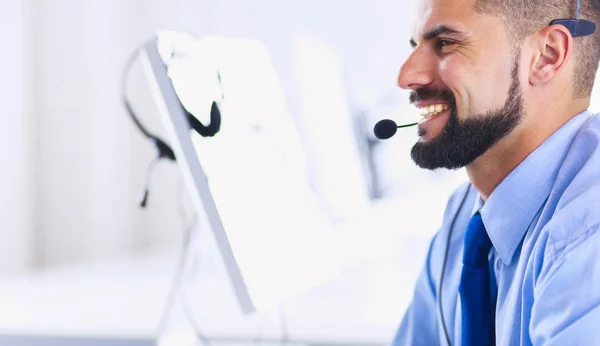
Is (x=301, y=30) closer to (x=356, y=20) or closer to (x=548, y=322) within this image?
(x=356, y=20)

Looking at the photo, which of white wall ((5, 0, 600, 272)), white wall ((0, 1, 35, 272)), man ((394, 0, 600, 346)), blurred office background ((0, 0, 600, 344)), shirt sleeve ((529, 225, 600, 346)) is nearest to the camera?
shirt sleeve ((529, 225, 600, 346))

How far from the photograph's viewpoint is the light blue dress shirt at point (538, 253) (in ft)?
2.11

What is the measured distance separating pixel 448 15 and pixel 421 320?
1.39 feet

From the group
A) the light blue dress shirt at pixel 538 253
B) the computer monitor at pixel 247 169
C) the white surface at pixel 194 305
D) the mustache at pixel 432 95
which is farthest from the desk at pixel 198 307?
the mustache at pixel 432 95

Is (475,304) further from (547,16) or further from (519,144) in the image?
(547,16)

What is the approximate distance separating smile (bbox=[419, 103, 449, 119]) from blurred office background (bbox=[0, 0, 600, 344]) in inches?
23.7

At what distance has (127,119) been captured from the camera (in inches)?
122

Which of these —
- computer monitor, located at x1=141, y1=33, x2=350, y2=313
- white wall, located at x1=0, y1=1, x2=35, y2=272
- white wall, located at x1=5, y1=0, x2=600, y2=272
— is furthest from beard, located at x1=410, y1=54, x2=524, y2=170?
white wall, located at x1=0, y1=1, x2=35, y2=272

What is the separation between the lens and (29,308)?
53.3 inches

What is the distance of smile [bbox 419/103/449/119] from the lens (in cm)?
88

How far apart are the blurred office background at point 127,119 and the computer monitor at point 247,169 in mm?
267

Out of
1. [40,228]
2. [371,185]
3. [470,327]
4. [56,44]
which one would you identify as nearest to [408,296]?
[371,185]

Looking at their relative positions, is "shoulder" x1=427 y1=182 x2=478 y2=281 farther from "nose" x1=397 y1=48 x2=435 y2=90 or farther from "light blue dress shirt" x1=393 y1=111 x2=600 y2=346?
"nose" x1=397 y1=48 x2=435 y2=90

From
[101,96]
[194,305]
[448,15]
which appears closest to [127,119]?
[101,96]
